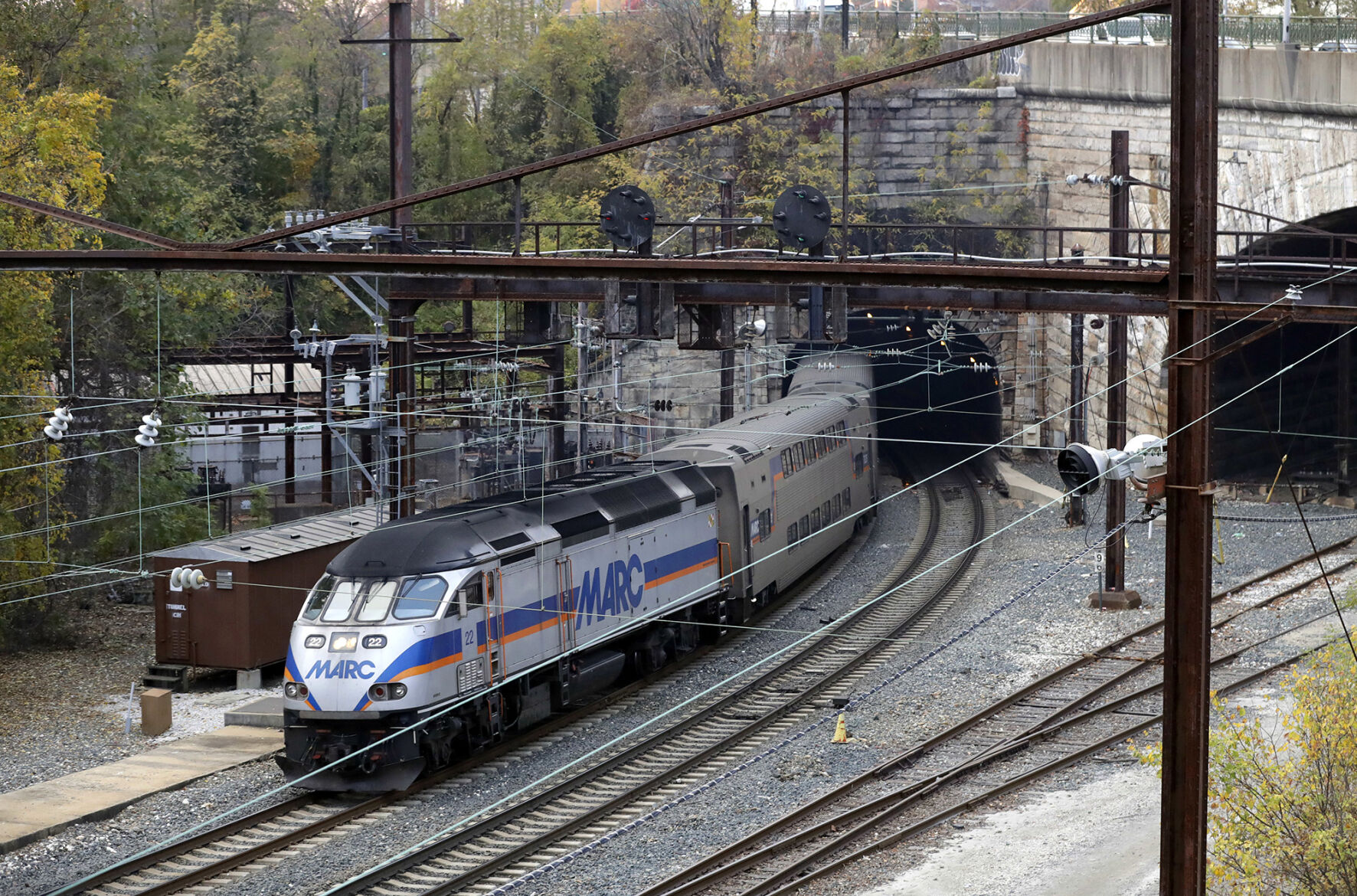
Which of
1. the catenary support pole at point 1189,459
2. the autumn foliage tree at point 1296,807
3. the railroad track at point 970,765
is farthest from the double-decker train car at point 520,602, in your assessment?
the catenary support pole at point 1189,459

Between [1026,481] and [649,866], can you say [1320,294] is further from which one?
[1026,481]

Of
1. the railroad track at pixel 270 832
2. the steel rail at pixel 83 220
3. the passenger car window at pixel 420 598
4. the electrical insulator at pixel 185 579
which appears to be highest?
the steel rail at pixel 83 220

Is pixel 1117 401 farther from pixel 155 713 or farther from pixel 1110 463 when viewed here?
pixel 155 713

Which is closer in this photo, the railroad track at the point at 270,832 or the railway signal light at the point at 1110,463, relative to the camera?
the railway signal light at the point at 1110,463

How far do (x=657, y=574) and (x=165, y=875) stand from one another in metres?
8.80

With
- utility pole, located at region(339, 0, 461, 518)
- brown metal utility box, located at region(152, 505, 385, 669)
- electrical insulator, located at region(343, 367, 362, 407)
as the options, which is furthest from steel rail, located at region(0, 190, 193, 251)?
electrical insulator, located at region(343, 367, 362, 407)

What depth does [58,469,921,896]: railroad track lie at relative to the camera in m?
14.1

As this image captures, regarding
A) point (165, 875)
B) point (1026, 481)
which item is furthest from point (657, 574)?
point (1026, 481)

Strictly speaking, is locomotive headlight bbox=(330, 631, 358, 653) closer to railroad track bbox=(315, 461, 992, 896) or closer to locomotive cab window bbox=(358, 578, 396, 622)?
locomotive cab window bbox=(358, 578, 396, 622)

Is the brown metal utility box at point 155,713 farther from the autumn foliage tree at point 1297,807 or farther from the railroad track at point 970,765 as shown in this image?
the autumn foliage tree at point 1297,807

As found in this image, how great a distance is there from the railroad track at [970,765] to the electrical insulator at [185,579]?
9938 millimetres

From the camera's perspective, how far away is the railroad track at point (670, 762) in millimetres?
14398

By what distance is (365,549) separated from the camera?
17.4 metres

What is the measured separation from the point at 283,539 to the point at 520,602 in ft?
23.6
